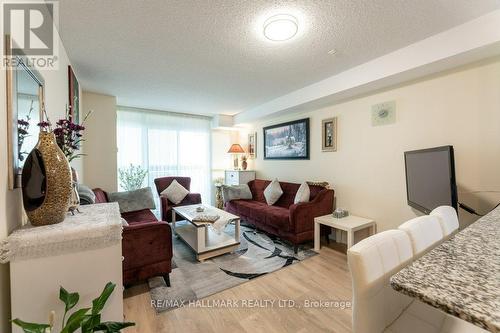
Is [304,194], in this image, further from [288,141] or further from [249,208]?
[288,141]

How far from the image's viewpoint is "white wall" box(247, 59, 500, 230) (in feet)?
6.56

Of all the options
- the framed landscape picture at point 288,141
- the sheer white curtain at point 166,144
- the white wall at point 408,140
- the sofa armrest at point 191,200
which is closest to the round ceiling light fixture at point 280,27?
the white wall at point 408,140

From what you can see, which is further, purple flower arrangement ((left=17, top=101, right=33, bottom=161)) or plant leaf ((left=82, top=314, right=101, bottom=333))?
purple flower arrangement ((left=17, top=101, right=33, bottom=161))

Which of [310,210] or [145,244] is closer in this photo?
[145,244]

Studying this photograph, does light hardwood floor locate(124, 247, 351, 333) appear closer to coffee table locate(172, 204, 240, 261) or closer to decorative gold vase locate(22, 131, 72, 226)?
coffee table locate(172, 204, 240, 261)

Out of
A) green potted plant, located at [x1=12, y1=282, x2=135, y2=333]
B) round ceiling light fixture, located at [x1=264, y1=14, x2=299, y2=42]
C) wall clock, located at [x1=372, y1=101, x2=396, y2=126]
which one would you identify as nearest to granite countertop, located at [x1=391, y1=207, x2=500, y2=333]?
green potted plant, located at [x1=12, y1=282, x2=135, y2=333]

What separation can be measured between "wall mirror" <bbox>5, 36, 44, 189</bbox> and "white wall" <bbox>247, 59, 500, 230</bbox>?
3374 millimetres

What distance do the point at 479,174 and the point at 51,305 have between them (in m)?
3.37

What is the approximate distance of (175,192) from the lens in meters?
4.14

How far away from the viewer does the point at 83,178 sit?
3449 mm

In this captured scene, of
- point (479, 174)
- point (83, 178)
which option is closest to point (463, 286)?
point (479, 174)

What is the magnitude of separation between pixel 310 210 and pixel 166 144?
11.7ft

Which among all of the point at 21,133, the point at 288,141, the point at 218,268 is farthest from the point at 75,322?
the point at 288,141

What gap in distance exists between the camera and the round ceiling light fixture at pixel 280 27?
1703 mm
